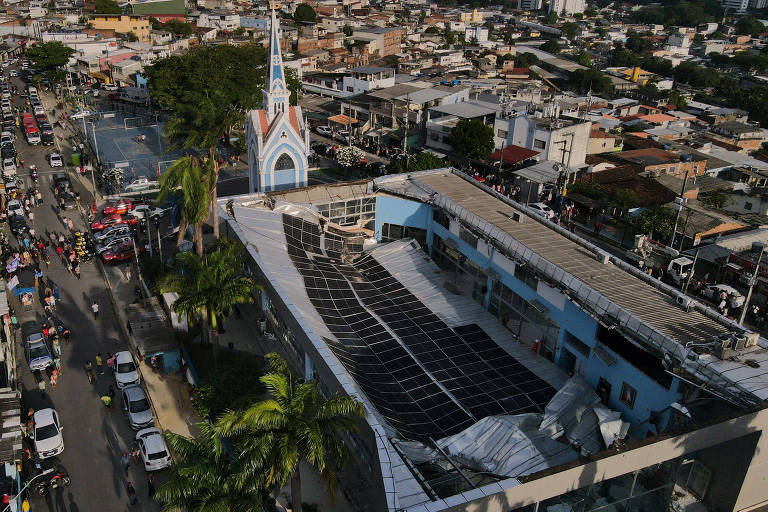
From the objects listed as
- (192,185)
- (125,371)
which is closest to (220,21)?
(192,185)

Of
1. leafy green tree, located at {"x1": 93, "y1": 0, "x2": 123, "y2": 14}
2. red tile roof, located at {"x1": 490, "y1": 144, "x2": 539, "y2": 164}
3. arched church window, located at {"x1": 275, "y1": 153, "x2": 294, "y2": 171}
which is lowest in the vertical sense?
red tile roof, located at {"x1": 490, "y1": 144, "x2": 539, "y2": 164}

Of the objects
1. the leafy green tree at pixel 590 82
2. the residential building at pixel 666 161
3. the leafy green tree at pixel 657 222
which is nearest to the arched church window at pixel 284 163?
the leafy green tree at pixel 657 222

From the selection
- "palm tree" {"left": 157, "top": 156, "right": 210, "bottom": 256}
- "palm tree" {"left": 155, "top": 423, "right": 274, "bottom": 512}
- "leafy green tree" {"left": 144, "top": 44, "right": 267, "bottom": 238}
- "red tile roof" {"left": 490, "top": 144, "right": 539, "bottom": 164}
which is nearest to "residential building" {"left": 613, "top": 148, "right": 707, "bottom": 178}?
"red tile roof" {"left": 490, "top": 144, "right": 539, "bottom": 164}

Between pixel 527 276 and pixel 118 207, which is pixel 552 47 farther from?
pixel 527 276

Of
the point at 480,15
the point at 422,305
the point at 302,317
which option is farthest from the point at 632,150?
the point at 480,15

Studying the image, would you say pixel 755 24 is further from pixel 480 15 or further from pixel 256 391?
pixel 256 391

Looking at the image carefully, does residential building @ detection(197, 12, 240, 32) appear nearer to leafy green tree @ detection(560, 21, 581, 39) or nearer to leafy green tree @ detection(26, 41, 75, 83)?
leafy green tree @ detection(26, 41, 75, 83)
